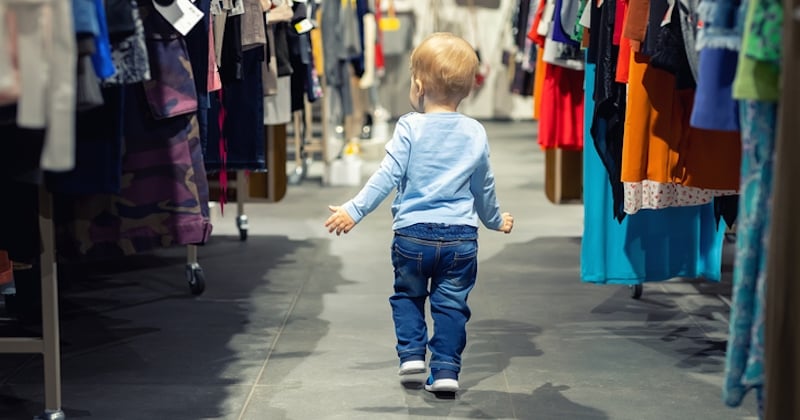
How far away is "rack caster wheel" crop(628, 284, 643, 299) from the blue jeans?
4.54 ft

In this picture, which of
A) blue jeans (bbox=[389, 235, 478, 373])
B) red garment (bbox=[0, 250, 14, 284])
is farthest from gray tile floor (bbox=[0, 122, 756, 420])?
red garment (bbox=[0, 250, 14, 284])

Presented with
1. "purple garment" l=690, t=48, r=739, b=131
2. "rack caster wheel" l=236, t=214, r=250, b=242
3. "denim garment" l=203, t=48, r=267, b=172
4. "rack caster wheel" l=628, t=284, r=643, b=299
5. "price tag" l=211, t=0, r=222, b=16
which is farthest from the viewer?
"rack caster wheel" l=236, t=214, r=250, b=242

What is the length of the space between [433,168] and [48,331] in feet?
3.64

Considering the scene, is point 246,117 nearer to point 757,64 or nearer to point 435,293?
point 435,293

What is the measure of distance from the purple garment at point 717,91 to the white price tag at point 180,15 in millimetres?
1302

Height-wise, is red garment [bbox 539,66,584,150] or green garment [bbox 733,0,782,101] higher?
green garment [bbox 733,0,782,101]

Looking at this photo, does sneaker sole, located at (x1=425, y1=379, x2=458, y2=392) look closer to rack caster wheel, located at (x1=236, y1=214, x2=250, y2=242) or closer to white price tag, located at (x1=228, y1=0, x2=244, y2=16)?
white price tag, located at (x1=228, y1=0, x2=244, y2=16)

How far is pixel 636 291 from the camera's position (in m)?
4.72

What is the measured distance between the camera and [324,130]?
27.7ft

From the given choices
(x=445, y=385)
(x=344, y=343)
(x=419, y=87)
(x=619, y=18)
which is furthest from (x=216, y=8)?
(x=445, y=385)

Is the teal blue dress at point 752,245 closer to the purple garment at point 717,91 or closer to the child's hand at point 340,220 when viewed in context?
the purple garment at point 717,91

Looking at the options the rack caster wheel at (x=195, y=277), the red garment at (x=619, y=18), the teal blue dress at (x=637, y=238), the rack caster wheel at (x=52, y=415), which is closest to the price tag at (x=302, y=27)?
the rack caster wheel at (x=195, y=277)

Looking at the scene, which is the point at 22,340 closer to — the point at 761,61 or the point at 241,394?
the point at 241,394

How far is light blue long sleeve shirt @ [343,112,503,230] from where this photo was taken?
342 cm
